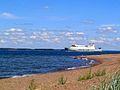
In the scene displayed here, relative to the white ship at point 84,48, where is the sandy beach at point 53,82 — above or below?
below

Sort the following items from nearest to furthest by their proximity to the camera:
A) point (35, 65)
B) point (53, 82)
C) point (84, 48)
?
point (53, 82)
point (35, 65)
point (84, 48)

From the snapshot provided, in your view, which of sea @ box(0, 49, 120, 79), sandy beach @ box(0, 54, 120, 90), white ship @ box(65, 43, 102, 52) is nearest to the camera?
sandy beach @ box(0, 54, 120, 90)

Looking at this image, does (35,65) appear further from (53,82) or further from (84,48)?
(84,48)

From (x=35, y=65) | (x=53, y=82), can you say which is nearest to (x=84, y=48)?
(x=35, y=65)

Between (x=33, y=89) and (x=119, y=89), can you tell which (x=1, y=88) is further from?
(x=119, y=89)

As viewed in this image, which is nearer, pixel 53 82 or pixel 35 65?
pixel 53 82

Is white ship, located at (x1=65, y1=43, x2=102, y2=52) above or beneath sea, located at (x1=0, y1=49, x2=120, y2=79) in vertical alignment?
above

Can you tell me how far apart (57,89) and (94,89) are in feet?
26.4

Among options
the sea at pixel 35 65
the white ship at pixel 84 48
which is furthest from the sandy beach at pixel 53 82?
the white ship at pixel 84 48

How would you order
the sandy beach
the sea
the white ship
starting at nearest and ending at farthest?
the sandy beach < the sea < the white ship

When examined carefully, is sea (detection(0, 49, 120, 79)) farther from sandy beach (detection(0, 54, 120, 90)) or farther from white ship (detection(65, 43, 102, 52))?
white ship (detection(65, 43, 102, 52))

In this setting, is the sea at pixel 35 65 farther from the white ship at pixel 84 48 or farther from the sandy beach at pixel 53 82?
the white ship at pixel 84 48

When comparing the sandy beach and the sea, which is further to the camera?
the sea

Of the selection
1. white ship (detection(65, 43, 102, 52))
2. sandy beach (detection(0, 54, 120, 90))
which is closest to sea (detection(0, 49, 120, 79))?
sandy beach (detection(0, 54, 120, 90))
